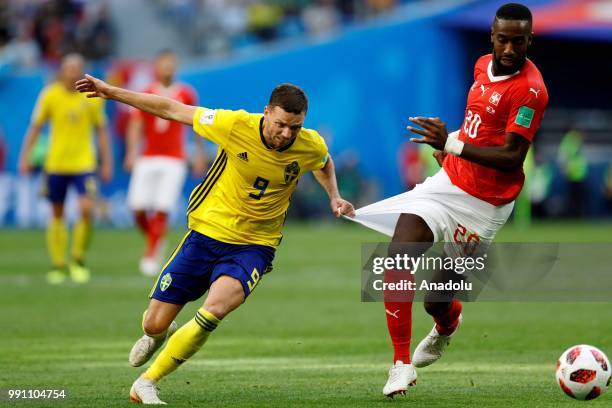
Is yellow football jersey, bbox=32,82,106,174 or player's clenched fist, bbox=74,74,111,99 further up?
player's clenched fist, bbox=74,74,111,99

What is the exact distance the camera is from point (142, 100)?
26.1 feet

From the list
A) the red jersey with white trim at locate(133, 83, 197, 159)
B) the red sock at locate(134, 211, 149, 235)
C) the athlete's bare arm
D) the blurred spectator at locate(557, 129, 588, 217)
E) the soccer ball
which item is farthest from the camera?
the blurred spectator at locate(557, 129, 588, 217)

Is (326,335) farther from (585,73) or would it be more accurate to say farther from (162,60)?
(585,73)

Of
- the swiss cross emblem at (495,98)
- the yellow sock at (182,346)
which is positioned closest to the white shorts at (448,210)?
the swiss cross emblem at (495,98)

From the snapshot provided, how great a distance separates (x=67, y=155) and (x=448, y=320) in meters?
8.59

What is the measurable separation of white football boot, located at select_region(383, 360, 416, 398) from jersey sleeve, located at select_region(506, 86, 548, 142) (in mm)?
1728

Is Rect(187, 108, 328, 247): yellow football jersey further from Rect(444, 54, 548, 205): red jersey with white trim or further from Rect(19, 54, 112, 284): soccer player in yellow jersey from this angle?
Rect(19, 54, 112, 284): soccer player in yellow jersey

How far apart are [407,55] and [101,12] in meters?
7.68

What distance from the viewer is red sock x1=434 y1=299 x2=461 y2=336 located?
29.8 feet

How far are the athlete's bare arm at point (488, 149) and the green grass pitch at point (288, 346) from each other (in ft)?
5.04

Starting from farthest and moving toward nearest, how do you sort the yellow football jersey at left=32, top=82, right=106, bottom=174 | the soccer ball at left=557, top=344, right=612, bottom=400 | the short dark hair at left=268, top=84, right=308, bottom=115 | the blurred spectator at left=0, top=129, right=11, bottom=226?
the blurred spectator at left=0, top=129, right=11, bottom=226 → the yellow football jersey at left=32, top=82, right=106, bottom=174 → the short dark hair at left=268, top=84, right=308, bottom=115 → the soccer ball at left=557, top=344, right=612, bottom=400

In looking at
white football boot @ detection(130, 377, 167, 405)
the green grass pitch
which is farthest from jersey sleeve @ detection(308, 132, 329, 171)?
white football boot @ detection(130, 377, 167, 405)

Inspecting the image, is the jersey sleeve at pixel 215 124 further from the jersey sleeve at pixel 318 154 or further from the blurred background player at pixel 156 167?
the blurred background player at pixel 156 167

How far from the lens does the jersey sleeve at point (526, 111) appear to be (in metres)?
8.19
